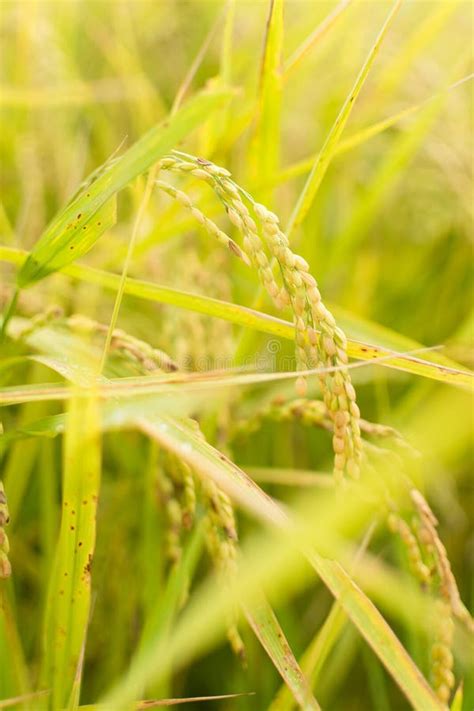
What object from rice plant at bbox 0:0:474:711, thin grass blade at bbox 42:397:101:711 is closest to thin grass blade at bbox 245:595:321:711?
rice plant at bbox 0:0:474:711

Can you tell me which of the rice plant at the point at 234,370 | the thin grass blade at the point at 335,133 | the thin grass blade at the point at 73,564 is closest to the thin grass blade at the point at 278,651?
the rice plant at the point at 234,370

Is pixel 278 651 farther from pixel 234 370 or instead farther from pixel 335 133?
pixel 335 133

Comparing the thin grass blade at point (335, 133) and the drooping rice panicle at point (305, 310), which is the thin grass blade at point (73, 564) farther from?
the thin grass blade at point (335, 133)

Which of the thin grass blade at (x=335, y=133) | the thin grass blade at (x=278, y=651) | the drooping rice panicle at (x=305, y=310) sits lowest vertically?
the thin grass blade at (x=278, y=651)

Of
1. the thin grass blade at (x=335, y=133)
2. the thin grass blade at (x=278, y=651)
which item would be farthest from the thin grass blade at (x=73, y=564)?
the thin grass blade at (x=335, y=133)

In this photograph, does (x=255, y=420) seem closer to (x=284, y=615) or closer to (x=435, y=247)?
(x=284, y=615)

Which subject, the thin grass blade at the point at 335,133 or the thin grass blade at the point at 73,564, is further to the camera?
the thin grass blade at the point at 335,133

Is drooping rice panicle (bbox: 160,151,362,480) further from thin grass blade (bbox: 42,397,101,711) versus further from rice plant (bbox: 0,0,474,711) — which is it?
thin grass blade (bbox: 42,397,101,711)

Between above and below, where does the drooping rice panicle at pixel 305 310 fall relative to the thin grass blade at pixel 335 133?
below
